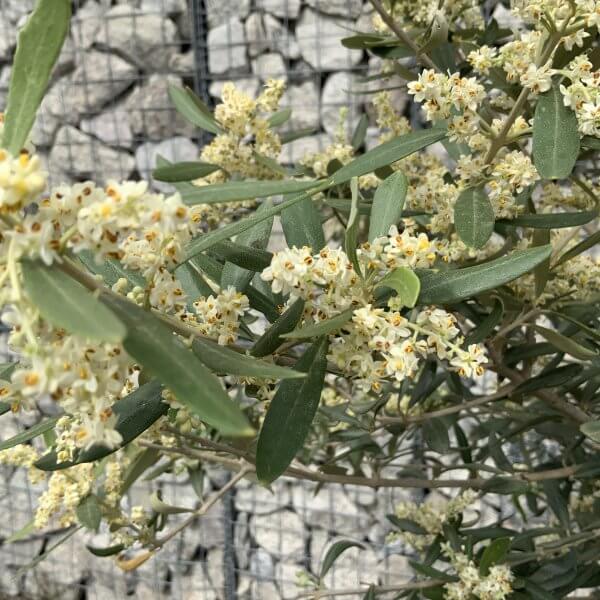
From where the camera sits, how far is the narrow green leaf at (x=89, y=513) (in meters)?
1.01

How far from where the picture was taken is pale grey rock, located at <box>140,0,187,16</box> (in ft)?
8.70

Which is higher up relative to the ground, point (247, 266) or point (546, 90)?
point (546, 90)

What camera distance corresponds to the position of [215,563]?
9.20ft

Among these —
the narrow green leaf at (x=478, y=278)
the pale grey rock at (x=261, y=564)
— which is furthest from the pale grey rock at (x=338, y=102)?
the narrow green leaf at (x=478, y=278)

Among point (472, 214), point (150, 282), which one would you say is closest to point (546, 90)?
point (472, 214)

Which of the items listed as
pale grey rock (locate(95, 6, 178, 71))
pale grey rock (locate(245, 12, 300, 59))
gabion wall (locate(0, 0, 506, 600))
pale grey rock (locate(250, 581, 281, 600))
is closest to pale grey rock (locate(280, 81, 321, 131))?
gabion wall (locate(0, 0, 506, 600))

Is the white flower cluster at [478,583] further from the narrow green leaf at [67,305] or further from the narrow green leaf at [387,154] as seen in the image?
the narrow green leaf at [67,305]

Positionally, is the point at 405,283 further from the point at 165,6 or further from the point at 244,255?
the point at 165,6

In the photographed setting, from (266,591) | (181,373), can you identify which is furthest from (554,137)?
(266,591)

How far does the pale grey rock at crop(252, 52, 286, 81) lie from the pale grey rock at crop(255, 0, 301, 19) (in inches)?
5.8

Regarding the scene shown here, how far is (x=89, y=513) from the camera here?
3.36 ft

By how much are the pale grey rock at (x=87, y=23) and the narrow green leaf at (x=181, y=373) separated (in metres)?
2.74

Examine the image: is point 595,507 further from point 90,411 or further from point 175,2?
point 175,2

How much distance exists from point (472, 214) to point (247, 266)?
23 centimetres
